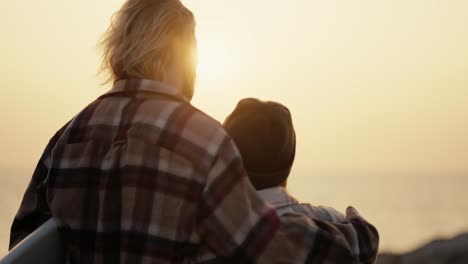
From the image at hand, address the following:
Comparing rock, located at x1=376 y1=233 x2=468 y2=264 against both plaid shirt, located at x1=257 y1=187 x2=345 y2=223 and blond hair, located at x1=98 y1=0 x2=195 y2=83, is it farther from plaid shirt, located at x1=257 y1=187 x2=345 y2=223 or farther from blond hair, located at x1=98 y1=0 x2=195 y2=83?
blond hair, located at x1=98 y1=0 x2=195 y2=83

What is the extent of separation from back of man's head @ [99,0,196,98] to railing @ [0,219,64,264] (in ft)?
1.72

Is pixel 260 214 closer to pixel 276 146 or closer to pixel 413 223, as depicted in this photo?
pixel 276 146

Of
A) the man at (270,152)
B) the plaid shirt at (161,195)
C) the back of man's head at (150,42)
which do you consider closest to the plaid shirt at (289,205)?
the man at (270,152)

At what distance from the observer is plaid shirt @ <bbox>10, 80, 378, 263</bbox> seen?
3.08 m

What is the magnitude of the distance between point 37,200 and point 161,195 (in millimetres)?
574

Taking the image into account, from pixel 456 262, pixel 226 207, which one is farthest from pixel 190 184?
pixel 456 262

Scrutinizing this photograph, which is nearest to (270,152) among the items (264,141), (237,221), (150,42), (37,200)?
(264,141)

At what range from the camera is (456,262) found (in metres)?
8.13

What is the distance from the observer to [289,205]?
11.3 ft

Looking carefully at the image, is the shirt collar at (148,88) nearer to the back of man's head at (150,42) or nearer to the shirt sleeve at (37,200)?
the back of man's head at (150,42)

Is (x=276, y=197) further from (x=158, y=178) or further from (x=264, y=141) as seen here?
(x=158, y=178)

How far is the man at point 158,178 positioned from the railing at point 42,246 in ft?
0.10

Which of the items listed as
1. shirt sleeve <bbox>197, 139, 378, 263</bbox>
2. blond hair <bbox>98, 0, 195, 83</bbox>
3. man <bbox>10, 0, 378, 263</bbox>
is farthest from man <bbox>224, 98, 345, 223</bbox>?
blond hair <bbox>98, 0, 195, 83</bbox>

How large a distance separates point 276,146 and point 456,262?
5.03 metres
